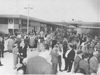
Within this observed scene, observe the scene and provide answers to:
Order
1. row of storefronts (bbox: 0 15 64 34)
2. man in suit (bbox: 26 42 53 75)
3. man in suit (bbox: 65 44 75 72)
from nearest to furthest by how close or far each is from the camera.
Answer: man in suit (bbox: 26 42 53 75) → man in suit (bbox: 65 44 75 72) → row of storefronts (bbox: 0 15 64 34)

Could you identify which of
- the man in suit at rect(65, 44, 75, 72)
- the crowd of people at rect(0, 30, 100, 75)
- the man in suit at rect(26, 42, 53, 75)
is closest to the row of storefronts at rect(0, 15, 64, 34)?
the crowd of people at rect(0, 30, 100, 75)

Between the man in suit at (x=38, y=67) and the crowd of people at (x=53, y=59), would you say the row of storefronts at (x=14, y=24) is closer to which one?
the crowd of people at (x=53, y=59)

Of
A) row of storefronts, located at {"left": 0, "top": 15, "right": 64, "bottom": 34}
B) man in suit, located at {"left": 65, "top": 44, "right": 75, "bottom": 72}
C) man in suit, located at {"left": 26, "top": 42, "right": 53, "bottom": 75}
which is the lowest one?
man in suit, located at {"left": 65, "top": 44, "right": 75, "bottom": 72}

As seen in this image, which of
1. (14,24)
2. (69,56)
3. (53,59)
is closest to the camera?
(53,59)

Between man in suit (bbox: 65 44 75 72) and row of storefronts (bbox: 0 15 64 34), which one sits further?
row of storefronts (bbox: 0 15 64 34)

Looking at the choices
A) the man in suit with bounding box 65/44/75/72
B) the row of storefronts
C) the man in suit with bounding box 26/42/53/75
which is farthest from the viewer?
the row of storefronts

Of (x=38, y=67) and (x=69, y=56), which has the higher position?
(x=38, y=67)

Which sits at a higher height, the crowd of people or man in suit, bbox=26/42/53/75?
man in suit, bbox=26/42/53/75

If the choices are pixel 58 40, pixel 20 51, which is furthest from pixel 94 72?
pixel 58 40

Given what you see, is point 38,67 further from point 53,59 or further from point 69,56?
point 69,56

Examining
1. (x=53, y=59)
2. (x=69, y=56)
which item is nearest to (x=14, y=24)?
(x=69, y=56)

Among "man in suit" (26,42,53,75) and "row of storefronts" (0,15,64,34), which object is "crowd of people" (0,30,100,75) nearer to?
"man in suit" (26,42,53,75)

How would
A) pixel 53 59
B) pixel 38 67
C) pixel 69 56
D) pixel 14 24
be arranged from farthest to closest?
1. pixel 14 24
2. pixel 69 56
3. pixel 53 59
4. pixel 38 67

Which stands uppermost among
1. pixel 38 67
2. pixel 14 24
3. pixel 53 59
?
pixel 14 24
